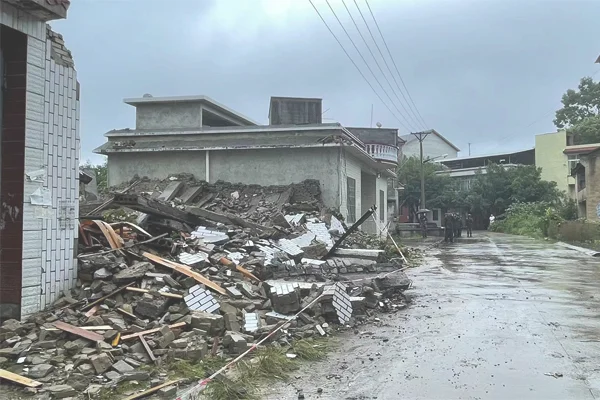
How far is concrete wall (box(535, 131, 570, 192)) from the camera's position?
5984 centimetres

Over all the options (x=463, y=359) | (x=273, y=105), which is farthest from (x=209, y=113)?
(x=463, y=359)

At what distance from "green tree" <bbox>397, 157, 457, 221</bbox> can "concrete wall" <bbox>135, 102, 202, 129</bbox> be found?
125 ft

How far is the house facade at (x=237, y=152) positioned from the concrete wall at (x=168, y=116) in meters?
0.04

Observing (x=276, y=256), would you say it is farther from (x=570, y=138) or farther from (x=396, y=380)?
(x=570, y=138)

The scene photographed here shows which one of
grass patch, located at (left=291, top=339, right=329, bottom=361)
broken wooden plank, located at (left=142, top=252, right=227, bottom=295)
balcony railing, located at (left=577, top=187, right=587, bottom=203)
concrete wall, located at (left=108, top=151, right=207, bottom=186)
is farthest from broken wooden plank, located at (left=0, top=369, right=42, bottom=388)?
balcony railing, located at (left=577, top=187, right=587, bottom=203)

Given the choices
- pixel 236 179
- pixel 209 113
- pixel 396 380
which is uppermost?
pixel 209 113

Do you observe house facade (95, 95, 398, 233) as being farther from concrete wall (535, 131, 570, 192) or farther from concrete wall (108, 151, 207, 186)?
concrete wall (535, 131, 570, 192)

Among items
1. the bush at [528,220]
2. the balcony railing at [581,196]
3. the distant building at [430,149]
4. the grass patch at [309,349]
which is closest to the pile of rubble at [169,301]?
the grass patch at [309,349]

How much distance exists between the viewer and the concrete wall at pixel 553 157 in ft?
196

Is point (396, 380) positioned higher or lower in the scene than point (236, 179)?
lower

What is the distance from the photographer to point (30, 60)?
6.69 meters

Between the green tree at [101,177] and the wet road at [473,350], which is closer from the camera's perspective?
the wet road at [473,350]

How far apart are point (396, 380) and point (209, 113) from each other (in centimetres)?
1992

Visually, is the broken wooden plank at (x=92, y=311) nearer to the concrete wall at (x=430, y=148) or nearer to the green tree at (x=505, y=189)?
the green tree at (x=505, y=189)
